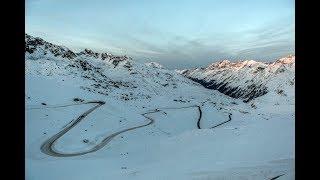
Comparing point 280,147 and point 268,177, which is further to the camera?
point 280,147

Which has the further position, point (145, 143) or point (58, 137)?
point (58, 137)

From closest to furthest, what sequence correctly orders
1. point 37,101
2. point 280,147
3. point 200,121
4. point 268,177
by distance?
point 268,177, point 280,147, point 37,101, point 200,121

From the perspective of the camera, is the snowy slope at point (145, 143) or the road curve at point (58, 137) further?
the road curve at point (58, 137)

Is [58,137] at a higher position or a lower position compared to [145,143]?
higher

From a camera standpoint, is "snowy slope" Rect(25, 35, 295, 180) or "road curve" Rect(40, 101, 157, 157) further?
"road curve" Rect(40, 101, 157, 157)
